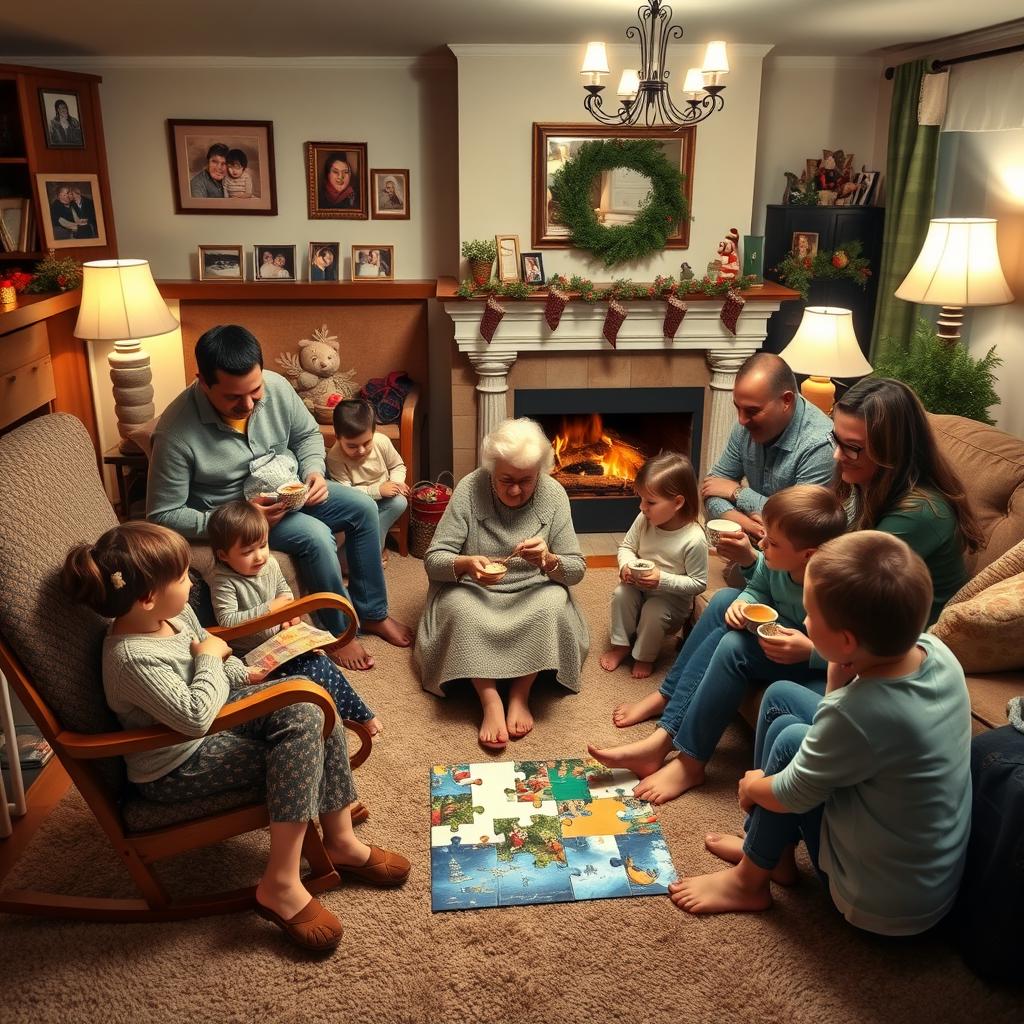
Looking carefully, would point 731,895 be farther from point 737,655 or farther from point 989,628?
point 989,628

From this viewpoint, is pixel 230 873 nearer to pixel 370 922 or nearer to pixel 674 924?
pixel 370 922

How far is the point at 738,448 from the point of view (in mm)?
3111

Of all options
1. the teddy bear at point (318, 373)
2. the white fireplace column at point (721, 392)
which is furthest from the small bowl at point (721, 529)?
the teddy bear at point (318, 373)

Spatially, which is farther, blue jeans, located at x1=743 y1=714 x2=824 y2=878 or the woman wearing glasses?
the woman wearing glasses

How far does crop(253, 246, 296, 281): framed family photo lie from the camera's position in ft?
15.2

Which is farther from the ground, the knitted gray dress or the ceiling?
the ceiling

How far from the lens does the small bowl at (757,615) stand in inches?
89.7

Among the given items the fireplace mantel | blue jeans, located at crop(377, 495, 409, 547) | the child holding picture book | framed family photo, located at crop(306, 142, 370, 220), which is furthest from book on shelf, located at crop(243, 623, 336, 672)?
framed family photo, located at crop(306, 142, 370, 220)

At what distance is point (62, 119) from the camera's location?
420 centimetres

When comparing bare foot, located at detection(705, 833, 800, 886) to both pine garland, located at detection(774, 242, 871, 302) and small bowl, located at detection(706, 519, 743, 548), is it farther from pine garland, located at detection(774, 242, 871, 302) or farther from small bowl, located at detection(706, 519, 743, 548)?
pine garland, located at detection(774, 242, 871, 302)

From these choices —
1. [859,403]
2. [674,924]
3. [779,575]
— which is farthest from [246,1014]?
[859,403]

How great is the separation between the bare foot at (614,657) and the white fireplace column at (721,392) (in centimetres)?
150

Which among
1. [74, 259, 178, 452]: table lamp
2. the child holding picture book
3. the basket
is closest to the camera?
the child holding picture book

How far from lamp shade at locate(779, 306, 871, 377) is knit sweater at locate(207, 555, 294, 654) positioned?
6.85 ft
